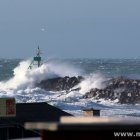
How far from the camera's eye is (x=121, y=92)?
274 ft

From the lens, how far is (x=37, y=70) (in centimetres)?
10538

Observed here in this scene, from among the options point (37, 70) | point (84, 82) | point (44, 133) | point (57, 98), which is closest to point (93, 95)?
Answer: point (57, 98)

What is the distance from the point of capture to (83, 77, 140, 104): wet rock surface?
261 feet

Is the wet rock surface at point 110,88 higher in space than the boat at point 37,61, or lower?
lower

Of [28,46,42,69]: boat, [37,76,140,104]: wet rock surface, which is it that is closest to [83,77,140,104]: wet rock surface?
[37,76,140,104]: wet rock surface

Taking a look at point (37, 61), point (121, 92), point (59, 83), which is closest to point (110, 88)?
point (121, 92)

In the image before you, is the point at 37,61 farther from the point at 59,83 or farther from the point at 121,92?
the point at 121,92

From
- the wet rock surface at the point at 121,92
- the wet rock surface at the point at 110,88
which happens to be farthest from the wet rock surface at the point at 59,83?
the wet rock surface at the point at 121,92

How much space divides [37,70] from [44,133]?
90.3 m

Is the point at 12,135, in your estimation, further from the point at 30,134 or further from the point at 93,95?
the point at 93,95

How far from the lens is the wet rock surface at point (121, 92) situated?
79.6 metres

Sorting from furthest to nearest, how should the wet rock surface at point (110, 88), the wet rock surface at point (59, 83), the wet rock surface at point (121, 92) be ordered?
the wet rock surface at point (59, 83)
the wet rock surface at point (110, 88)
the wet rock surface at point (121, 92)

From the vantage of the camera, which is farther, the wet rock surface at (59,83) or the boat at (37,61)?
the boat at (37,61)

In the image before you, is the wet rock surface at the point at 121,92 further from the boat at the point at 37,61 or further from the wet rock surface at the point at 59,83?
the boat at the point at 37,61
